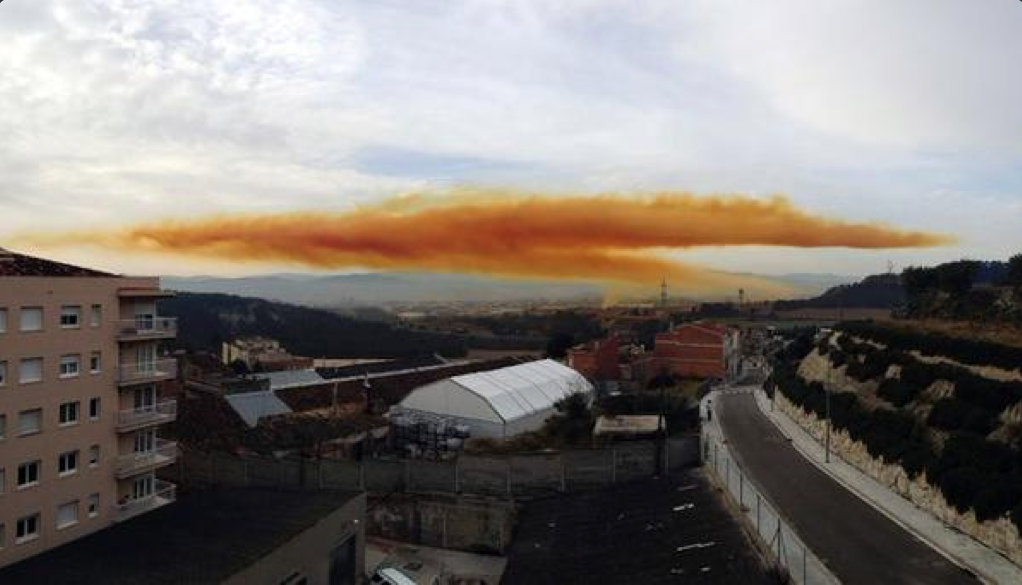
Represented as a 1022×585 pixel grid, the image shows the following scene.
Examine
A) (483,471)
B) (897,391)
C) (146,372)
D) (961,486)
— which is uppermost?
(146,372)

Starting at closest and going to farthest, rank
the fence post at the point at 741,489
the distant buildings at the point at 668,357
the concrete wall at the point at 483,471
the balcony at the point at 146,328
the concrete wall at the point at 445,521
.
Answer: the fence post at the point at 741,489, the balcony at the point at 146,328, the concrete wall at the point at 445,521, the concrete wall at the point at 483,471, the distant buildings at the point at 668,357

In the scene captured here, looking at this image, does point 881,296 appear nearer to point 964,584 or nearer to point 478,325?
point 478,325

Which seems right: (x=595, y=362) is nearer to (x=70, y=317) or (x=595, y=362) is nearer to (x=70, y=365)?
(x=70, y=365)

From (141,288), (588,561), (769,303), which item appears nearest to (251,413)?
(141,288)

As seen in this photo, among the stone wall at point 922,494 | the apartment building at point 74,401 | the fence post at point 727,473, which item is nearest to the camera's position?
the stone wall at point 922,494

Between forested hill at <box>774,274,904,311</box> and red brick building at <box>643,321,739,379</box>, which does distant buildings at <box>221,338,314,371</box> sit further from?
forested hill at <box>774,274,904,311</box>

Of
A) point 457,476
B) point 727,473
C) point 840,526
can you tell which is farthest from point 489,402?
point 840,526

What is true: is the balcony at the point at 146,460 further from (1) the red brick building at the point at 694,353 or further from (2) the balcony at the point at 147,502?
(1) the red brick building at the point at 694,353

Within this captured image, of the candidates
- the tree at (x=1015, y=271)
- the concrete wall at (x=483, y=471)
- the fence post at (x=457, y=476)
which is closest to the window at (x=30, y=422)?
the concrete wall at (x=483, y=471)
